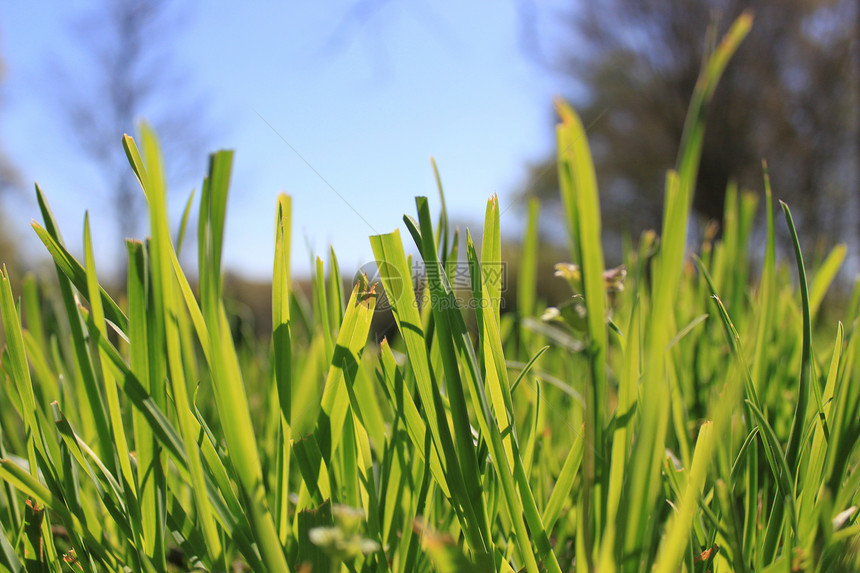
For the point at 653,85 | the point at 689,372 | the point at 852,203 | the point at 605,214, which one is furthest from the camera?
the point at 605,214

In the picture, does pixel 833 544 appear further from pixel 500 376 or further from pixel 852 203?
pixel 852 203

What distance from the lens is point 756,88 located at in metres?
5.13

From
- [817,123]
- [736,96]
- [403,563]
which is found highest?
[736,96]

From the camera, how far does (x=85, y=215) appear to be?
0.65 ft

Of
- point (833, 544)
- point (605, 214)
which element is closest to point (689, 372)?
point (833, 544)

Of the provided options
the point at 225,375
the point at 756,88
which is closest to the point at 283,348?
the point at 225,375

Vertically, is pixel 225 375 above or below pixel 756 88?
below

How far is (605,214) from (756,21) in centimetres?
247

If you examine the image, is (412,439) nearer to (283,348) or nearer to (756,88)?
(283,348)

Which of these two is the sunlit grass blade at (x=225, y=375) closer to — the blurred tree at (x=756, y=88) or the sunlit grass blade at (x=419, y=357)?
the sunlit grass blade at (x=419, y=357)

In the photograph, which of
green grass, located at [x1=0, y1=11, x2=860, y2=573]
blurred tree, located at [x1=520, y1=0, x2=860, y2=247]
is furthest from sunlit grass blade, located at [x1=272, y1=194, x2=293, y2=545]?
blurred tree, located at [x1=520, y1=0, x2=860, y2=247]

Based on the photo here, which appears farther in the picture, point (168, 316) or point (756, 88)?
point (756, 88)

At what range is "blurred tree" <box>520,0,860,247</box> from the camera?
4.93m

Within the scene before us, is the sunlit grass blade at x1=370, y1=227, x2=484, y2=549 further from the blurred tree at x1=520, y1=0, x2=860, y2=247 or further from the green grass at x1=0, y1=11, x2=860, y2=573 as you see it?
the blurred tree at x1=520, y1=0, x2=860, y2=247
